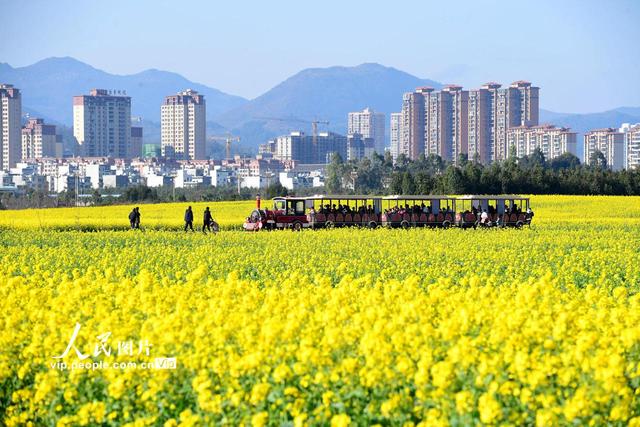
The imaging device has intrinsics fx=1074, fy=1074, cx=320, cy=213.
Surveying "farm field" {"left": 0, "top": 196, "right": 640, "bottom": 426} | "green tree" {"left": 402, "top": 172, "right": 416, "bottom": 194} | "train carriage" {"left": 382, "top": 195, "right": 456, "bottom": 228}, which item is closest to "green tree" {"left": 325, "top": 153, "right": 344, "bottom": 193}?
"green tree" {"left": 402, "top": 172, "right": 416, "bottom": 194}

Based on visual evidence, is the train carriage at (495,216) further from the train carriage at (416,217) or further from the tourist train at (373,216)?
the train carriage at (416,217)

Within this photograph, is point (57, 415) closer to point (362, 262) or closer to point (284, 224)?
point (362, 262)

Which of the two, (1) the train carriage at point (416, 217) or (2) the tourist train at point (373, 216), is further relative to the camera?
(1) the train carriage at point (416, 217)

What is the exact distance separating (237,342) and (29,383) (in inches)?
84.1

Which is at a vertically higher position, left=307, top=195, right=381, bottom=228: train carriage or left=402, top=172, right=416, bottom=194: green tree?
left=402, top=172, right=416, bottom=194: green tree

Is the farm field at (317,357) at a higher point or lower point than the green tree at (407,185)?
lower

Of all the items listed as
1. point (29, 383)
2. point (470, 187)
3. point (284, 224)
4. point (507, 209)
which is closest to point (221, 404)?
point (29, 383)

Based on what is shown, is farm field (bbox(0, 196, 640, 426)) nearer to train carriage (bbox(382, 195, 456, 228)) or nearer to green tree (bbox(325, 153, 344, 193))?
train carriage (bbox(382, 195, 456, 228))

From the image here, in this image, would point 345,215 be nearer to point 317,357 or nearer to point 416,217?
point 416,217

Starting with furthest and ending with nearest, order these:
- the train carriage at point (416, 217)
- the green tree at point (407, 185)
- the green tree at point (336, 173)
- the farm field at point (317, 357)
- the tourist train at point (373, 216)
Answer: the green tree at point (336, 173)
the green tree at point (407, 185)
the train carriage at point (416, 217)
the tourist train at point (373, 216)
the farm field at point (317, 357)

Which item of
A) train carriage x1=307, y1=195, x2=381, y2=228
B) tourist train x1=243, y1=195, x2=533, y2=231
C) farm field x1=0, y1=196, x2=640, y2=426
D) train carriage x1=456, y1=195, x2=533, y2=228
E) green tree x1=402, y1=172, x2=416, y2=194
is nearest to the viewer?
farm field x1=0, y1=196, x2=640, y2=426

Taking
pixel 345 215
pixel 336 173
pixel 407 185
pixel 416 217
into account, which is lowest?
pixel 416 217

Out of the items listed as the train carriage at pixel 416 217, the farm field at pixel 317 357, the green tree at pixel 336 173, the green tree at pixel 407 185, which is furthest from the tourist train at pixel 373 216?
the green tree at pixel 336 173

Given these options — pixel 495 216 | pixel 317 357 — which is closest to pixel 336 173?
pixel 495 216
